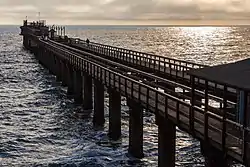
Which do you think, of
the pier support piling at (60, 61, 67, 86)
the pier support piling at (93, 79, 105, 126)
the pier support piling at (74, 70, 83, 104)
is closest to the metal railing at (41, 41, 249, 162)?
the pier support piling at (93, 79, 105, 126)

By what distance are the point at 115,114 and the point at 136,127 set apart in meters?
3.67

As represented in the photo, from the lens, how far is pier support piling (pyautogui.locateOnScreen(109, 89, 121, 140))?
25277mm

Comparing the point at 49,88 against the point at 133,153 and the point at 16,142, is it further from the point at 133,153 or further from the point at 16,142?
the point at 133,153

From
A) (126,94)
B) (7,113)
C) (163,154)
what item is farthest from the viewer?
(7,113)

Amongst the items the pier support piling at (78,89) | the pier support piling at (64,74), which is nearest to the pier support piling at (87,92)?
the pier support piling at (78,89)

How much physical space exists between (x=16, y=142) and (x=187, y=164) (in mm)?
11122

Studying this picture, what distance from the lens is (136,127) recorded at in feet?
71.9

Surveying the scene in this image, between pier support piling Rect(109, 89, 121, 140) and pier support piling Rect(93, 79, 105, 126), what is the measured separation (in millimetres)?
3372

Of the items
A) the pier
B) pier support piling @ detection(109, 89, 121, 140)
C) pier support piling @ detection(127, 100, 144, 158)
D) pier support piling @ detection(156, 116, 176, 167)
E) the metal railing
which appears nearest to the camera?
the metal railing

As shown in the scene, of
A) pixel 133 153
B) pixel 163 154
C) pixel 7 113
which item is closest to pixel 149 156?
pixel 133 153

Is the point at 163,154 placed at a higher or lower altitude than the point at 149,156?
higher

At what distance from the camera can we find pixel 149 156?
22.8 m

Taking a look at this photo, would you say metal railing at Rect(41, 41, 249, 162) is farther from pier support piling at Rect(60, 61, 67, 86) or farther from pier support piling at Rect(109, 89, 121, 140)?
pier support piling at Rect(60, 61, 67, 86)

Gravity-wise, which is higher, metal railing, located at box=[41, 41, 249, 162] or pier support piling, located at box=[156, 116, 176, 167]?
metal railing, located at box=[41, 41, 249, 162]
